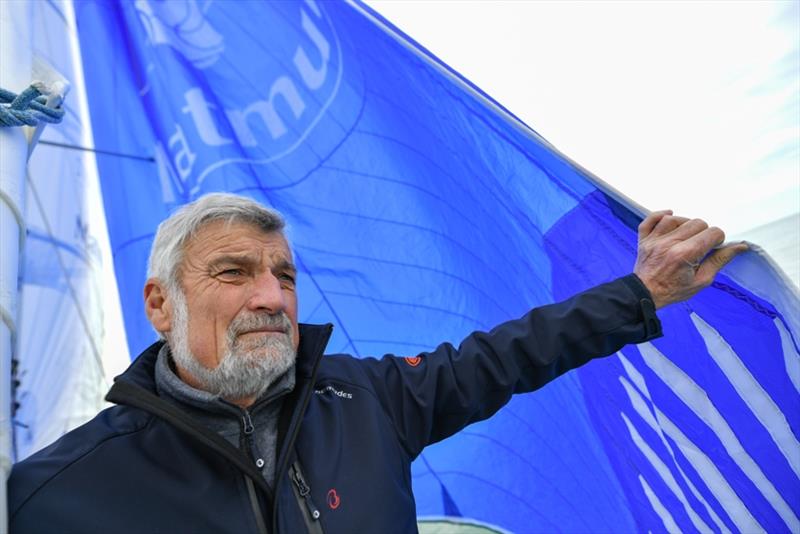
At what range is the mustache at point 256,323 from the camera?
4.65 ft

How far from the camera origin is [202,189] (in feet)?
9.67

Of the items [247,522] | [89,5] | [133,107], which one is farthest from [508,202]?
[89,5]

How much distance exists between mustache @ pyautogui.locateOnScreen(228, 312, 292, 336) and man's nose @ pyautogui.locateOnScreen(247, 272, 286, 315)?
1cm

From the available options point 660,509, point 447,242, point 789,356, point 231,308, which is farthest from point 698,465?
point 231,308

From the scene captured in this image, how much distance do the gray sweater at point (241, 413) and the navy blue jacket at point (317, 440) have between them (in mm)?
26

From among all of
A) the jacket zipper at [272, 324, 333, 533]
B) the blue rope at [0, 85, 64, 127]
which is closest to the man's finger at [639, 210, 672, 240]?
the jacket zipper at [272, 324, 333, 533]

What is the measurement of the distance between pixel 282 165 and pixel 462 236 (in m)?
0.83

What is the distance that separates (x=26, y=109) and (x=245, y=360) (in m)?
0.78

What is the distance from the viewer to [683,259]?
1.50 meters

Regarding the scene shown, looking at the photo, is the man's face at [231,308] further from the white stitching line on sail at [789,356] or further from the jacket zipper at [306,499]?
the white stitching line on sail at [789,356]

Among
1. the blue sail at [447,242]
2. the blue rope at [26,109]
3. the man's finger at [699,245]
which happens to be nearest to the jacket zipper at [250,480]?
the blue rope at [26,109]

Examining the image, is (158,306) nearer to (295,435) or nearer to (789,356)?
(295,435)

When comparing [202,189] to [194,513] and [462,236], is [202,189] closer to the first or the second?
[462,236]

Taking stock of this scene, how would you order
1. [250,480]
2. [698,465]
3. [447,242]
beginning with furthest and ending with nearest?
[447,242] → [698,465] → [250,480]
